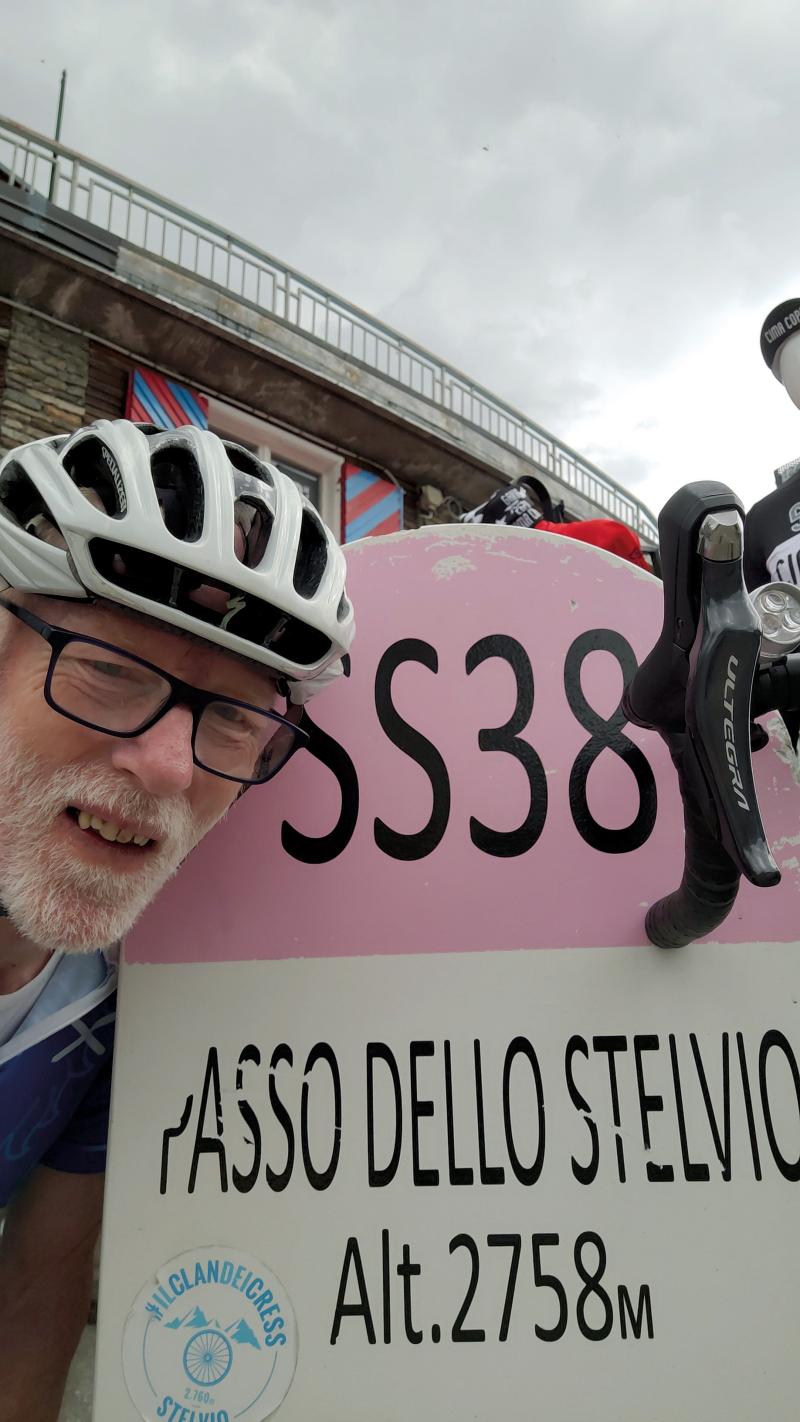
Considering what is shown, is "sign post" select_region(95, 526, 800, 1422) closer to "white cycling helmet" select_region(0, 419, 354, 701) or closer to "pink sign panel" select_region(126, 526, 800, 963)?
"pink sign panel" select_region(126, 526, 800, 963)

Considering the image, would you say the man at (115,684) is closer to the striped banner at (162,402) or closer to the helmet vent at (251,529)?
the helmet vent at (251,529)

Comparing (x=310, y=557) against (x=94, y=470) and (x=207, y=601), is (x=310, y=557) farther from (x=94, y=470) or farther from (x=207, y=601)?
(x=94, y=470)

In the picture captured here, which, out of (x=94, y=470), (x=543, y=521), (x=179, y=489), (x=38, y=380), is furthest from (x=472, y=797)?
(x=38, y=380)

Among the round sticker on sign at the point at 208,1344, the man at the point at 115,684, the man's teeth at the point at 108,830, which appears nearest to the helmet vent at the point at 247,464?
the man at the point at 115,684

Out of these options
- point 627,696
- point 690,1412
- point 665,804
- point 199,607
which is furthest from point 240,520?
point 690,1412

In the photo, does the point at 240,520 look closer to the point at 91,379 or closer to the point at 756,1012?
the point at 756,1012

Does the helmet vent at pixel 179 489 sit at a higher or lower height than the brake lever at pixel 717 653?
higher

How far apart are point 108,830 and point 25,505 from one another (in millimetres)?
503

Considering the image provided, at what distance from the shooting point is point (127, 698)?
104 centimetres

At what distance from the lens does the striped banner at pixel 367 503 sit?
28.3ft

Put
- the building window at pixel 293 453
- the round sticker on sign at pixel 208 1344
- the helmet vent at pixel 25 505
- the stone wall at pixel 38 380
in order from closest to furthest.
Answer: the round sticker on sign at pixel 208 1344, the helmet vent at pixel 25 505, the stone wall at pixel 38 380, the building window at pixel 293 453

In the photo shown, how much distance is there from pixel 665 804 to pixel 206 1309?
0.87 meters

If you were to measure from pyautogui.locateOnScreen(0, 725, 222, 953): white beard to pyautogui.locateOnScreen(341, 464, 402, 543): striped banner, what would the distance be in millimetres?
7632

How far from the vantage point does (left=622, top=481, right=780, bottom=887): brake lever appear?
2.22 feet
